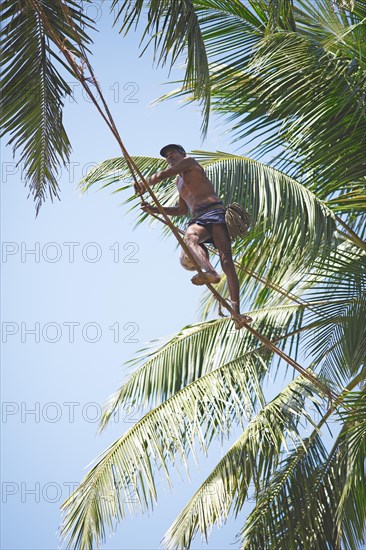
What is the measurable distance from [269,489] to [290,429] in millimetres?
543

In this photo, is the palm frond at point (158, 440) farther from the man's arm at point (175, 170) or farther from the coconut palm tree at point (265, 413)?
the man's arm at point (175, 170)

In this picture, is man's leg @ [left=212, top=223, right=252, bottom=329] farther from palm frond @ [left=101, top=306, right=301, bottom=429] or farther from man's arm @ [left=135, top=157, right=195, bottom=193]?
palm frond @ [left=101, top=306, right=301, bottom=429]

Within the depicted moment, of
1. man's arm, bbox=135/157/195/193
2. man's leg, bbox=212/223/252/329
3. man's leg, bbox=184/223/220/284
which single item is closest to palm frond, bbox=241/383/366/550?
man's leg, bbox=212/223/252/329

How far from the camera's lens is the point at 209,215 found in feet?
23.9

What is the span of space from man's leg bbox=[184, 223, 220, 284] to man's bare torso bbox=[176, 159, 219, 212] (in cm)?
18

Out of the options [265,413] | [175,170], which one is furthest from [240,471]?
[175,170]

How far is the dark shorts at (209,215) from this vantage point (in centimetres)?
727

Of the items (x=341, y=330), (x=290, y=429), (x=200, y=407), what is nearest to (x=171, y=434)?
(x=200, y=407)

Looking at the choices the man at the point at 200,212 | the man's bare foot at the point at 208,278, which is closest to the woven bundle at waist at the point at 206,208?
the man at the point at 200,212

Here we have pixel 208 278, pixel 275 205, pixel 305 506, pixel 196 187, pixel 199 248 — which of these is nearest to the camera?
pixel 208 278

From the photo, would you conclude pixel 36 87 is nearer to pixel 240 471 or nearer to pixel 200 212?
pixel 200 212

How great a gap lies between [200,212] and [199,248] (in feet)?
0.95

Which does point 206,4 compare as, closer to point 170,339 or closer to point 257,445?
point 170,339

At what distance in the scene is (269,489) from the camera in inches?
365
